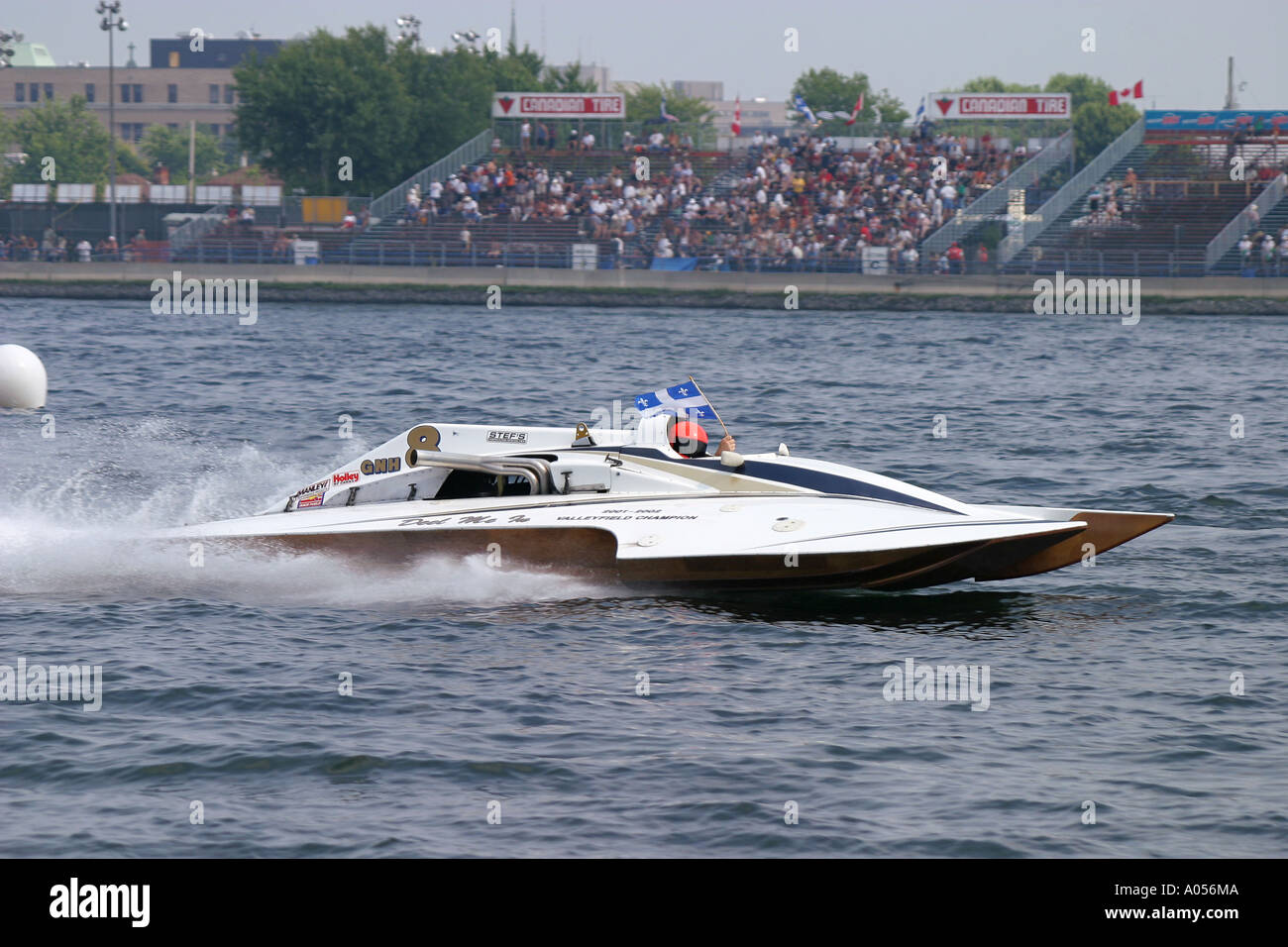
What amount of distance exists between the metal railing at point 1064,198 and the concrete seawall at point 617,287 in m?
2.14

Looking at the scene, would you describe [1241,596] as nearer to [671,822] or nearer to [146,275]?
[671,822]

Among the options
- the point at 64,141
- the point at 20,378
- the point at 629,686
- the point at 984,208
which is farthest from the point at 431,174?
the point at 64,141

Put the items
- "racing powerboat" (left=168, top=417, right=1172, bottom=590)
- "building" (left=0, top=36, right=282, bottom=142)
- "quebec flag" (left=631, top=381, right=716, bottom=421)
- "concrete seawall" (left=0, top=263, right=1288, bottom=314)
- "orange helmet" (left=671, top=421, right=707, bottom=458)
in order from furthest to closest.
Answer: "building" (left=0, top=36, right=282, bottom=142) → "concrete seawall" (left=0, top=263, right=1288, bottom=314) → "quebec flag" (left=631, top=381, right=716, bottom=421) → "orange helmet" (left=671, top=421, right=707, bottom=458) → "racing powerboat" (left=168, top=417, right=1172, bottom=590)

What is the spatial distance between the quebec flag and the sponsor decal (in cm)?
226

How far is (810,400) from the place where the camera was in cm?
2783

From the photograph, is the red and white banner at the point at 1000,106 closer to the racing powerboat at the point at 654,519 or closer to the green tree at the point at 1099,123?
the racing powerboat at the point at 654,519

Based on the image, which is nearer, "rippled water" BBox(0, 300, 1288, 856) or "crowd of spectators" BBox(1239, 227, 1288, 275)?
"rippled water" BBox(0, 300, 1288, 856)

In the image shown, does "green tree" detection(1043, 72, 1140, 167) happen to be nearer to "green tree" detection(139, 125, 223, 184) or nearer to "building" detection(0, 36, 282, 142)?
"green tree" detection(139, 125, 223, 184)

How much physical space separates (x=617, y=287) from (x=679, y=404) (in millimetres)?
37622

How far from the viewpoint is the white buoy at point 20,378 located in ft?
41.5

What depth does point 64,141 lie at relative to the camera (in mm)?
100312

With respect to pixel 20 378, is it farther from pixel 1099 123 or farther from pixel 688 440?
pixel 1099 123

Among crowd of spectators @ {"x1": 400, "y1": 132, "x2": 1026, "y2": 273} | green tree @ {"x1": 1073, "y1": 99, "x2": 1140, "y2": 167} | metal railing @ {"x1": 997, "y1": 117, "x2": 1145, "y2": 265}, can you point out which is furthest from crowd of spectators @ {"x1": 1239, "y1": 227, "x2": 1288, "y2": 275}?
green tree @ {"x1": 1073, "y1": 99, "x2": 1140, "y2": 167}

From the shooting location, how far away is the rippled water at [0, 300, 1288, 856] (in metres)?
8.45
